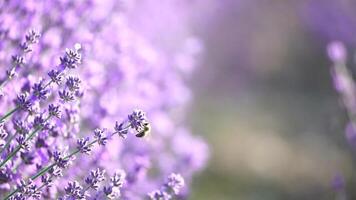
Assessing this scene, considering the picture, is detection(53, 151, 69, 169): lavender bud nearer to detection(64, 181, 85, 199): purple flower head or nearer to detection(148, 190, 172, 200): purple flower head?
detection(64, 181, 85, 199): purple flower head

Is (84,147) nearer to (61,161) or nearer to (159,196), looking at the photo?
(61,161)

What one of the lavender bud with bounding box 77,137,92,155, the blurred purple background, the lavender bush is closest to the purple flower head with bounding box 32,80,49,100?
the lavender bush

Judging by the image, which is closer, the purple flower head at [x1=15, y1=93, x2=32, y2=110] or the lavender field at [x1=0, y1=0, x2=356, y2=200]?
the purple flower head at [x1=15, y1=93, x2=32, y2=110]

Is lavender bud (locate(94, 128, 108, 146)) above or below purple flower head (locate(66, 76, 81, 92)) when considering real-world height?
below

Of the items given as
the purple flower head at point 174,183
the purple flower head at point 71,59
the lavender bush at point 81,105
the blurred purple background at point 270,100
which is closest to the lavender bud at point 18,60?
the lavender bush at point 81,105

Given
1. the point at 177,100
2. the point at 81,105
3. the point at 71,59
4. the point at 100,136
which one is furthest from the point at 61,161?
the point at 177,100

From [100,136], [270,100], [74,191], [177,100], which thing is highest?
[270,100]

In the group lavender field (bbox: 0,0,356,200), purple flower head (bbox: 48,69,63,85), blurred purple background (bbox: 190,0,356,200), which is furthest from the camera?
blurred purple background (bbox: 190,0,356,200)

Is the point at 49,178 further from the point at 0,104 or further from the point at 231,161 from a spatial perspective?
the point at 231,161

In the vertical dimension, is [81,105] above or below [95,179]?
above
